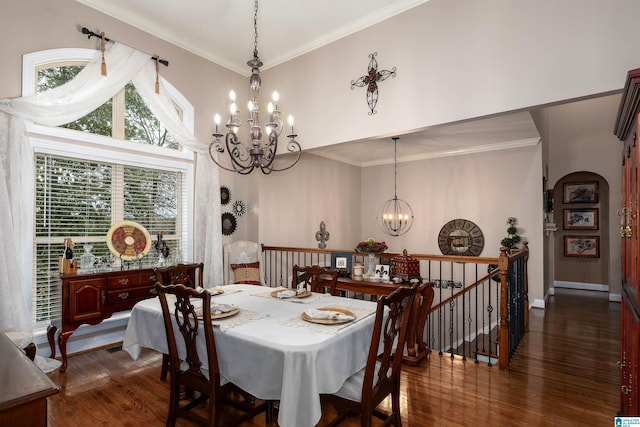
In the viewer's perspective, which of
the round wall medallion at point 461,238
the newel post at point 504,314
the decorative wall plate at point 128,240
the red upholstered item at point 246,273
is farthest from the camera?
the round wall medallion at point 461,238

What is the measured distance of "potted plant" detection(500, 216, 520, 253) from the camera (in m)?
5.65

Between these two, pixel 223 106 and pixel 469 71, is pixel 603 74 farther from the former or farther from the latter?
pixel 223 106

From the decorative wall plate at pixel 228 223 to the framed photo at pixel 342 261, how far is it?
1.74 m

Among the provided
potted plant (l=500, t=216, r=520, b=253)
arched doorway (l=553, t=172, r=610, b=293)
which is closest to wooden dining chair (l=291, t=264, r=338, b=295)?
potted plant (l=500, t=216, r=520, b=253)

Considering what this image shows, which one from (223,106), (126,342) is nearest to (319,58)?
(223,106)

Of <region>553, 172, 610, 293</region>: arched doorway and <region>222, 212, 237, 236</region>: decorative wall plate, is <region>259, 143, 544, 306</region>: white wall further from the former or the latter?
<region>553, 172, 610, 293</region>: arched doorway

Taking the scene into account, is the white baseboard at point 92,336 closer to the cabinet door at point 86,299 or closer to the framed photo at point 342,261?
the cabinet door at point 86,299

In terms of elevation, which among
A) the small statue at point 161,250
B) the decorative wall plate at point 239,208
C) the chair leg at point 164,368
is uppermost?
the decorative wall plate at point 239,208

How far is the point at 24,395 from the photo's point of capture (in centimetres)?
101

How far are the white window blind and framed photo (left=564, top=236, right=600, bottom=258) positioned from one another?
7.98m

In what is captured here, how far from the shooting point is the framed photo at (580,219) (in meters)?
7.25

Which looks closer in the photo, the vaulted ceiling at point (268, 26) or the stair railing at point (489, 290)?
the stair railing at point (489, 290)

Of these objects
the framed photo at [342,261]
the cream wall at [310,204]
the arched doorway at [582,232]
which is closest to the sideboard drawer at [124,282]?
the cream wall at [310,204]

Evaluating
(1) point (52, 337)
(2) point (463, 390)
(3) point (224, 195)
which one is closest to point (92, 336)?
(1) point (52, 337)
